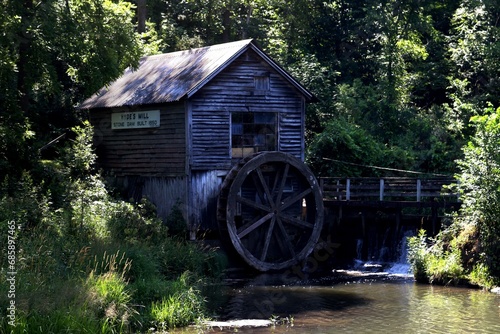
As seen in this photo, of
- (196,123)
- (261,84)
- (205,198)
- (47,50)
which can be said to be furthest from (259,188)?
(47,50)

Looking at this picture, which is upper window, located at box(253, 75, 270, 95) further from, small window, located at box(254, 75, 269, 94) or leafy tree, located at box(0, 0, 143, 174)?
leafy tree, located at box(0, 0, 143, 174)

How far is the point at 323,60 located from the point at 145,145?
49.3 feet

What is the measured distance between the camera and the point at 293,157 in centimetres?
2394

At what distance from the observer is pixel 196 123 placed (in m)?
22.7

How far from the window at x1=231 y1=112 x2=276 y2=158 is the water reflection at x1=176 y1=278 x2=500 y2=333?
14.8 feet

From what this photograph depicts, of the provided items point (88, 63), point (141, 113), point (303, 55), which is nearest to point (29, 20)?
point (88, 63)

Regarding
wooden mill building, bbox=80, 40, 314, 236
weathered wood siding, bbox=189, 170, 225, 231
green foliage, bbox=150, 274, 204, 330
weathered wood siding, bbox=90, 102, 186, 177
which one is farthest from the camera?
weathered wood siding, bbox=90, 102, 186, 177

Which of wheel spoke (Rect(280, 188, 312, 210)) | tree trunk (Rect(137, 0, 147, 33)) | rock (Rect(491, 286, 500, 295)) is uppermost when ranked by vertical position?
tree trunk (Rect(137, 0, 147, 33))

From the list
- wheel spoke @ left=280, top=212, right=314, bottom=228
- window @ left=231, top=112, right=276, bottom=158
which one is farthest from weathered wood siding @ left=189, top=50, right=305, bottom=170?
wheel spoke @ left=280, top=212, right=314, bottom=228

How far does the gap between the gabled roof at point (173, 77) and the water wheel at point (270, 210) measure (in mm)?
2472

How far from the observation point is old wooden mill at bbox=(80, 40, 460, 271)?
22.6 m

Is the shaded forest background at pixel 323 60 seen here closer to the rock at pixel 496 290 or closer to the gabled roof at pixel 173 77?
the gabled roof at pixel 173 77

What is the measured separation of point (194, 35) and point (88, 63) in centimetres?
1647

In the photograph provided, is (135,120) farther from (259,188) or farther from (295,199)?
(295,199)
